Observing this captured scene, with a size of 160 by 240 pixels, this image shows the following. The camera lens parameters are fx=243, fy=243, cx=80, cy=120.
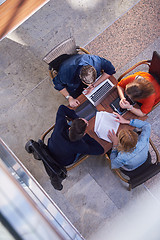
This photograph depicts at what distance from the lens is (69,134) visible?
82.4 inches

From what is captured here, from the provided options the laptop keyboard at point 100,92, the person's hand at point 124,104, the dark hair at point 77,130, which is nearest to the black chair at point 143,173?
the person's hand at point 124,104

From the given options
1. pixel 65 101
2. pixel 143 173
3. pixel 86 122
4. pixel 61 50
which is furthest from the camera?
pixel 65 101

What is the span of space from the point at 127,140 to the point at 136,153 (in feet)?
0.66

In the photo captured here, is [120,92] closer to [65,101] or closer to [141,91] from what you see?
[141,91]

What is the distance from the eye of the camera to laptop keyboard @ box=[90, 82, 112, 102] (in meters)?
2.27

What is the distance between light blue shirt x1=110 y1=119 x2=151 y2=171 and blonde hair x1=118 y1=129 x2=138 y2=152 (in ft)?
0.26

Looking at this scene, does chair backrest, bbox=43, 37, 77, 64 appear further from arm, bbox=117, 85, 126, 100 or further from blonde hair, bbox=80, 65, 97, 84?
arm, bbox=117, 85, 126, 100

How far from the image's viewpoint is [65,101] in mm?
3062

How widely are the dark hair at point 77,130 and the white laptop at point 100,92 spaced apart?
0.29 meters

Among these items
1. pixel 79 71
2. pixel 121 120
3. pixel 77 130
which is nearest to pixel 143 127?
pixel 121 120

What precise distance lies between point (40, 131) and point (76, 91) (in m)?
0.81

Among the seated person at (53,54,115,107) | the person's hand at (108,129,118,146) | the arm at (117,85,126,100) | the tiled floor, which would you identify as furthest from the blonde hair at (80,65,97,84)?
the tiled floor

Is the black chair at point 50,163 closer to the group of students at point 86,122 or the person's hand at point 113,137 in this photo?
the group of students at point 86,122

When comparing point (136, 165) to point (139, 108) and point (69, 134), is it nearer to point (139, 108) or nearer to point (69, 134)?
point (139, 108)
